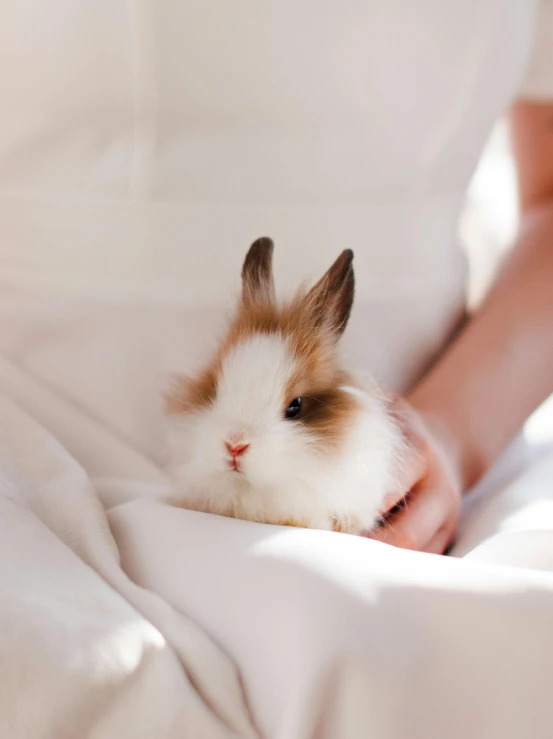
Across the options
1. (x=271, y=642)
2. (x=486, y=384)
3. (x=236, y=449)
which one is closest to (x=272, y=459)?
(x=236, y=449)

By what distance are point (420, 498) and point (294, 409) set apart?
16 cm

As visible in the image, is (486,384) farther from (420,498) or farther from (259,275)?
(259,275)

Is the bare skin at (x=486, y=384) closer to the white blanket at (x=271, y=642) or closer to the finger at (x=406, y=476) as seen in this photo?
the finger at (x=406, y=476)

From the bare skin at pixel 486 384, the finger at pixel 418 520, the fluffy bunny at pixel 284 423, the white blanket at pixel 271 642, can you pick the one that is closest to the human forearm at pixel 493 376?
the bare skin at pixel 486 384

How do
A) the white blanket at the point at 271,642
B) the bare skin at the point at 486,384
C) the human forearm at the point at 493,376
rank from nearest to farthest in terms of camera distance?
the white blanket at the point at 271,642 → the bare skin at the point at 486,384 → the human forearm at the point at 493,376

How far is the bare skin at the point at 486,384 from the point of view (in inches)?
28.4

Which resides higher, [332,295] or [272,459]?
[332,295]

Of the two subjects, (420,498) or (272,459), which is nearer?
(272,459)

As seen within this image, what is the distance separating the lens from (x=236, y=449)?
57 cm

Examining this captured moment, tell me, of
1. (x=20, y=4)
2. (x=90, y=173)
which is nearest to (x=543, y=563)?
(x=90, y=173)

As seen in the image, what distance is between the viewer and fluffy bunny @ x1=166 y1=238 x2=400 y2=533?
579mm

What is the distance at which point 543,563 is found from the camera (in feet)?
1.83

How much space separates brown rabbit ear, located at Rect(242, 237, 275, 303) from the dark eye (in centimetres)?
9

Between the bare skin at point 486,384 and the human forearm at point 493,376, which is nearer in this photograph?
the bare skin at point 486,384
